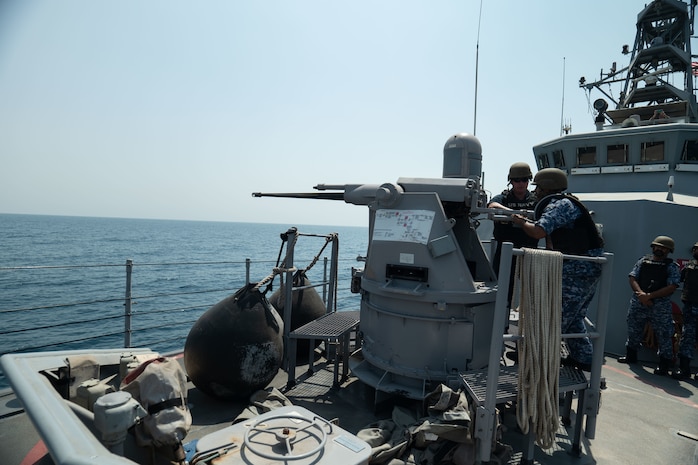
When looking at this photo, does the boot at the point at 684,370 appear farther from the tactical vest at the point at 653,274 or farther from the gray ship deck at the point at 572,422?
the tactical vest at the point at 653,274

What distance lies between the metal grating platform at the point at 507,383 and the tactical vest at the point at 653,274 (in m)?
2.76

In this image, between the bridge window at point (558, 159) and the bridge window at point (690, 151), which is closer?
the bridge window at point (690, 151)

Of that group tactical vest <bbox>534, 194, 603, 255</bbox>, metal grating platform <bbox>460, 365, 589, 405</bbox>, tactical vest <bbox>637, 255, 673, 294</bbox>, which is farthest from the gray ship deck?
tactical vest <bbox>534, 194, 603, 255</bbox>

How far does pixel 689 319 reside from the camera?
16.7ft

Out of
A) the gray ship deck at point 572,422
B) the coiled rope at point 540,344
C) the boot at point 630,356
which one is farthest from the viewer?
the boot at point 630,356

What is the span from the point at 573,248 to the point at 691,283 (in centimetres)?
280

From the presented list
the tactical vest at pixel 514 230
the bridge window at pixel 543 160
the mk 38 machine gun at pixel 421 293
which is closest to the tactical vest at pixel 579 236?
the mk 38 machine gun at pixel 421 293

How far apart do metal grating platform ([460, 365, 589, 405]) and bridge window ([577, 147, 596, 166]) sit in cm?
573

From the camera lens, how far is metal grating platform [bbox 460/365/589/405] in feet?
9.09

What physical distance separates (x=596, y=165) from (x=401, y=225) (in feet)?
19.1

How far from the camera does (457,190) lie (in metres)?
3.69

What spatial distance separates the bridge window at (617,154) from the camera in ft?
24.1

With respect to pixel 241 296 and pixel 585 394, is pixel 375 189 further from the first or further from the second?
pixel 585 394

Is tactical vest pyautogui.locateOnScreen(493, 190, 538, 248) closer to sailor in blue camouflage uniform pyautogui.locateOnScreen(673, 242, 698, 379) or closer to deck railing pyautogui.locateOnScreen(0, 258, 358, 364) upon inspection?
sailor in blue camouflage uniform pyautogui.locateOnScreen(673, 242, 698, 379)
